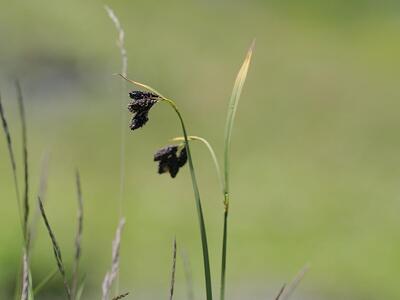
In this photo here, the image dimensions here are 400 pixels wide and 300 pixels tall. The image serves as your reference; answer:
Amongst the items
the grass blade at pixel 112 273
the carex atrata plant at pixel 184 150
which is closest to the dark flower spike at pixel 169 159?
the carex atrata plant at pixel 184 150

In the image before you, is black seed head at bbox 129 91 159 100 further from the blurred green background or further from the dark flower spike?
the blurred green background

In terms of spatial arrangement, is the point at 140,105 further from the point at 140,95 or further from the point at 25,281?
the point at 25,281

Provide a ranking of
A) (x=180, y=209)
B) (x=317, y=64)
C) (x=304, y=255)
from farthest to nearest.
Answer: (x=317, y=64)
(x=180, y=209)
(x=304, y=255)

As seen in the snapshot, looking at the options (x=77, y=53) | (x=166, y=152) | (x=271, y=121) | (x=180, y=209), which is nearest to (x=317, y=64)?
(x=271, y=121)

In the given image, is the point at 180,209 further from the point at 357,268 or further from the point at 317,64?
the point at 317,64

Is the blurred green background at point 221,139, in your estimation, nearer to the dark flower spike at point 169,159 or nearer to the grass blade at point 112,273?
the grass blade at point 112,273

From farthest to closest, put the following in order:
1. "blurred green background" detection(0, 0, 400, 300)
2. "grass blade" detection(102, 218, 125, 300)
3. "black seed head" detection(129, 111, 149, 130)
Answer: "blurred green background" detection(0, 0, 400, 300) → "grass blade" detection(102, 218, 125, 300) → "black seed head" detection(129, 111, 149, 130)

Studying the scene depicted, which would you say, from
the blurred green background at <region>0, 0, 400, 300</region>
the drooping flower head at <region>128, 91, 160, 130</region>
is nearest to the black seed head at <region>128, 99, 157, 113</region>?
the drooping flower head at <region>128, 91, 160, 130</region>

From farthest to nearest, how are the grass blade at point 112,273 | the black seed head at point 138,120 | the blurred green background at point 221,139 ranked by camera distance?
the blurred green background at point 221,139
the grass blade at point 112,273
the black seed head at point 138,120
